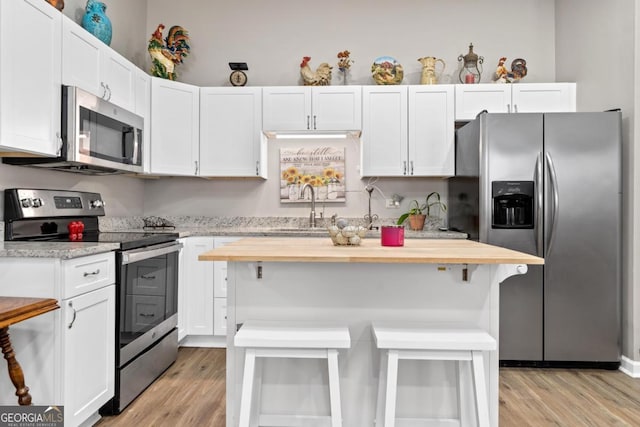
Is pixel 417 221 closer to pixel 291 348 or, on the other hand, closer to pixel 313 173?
pixel 313 173

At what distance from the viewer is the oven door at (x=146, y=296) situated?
2.27m

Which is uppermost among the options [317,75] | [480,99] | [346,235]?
[317,75]

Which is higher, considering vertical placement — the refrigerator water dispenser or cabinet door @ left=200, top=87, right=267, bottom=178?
cabinet door @ left=200, top=87, right=267, bottom=178

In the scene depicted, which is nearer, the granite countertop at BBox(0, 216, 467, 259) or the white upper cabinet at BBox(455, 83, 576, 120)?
the granite countertop at BBox(0, 216, 467, 259)

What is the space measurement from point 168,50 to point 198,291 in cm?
217

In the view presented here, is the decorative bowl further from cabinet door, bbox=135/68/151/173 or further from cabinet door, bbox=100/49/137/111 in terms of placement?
cabinet door, bbox=135/68/151/173

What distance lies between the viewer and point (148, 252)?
251 cm

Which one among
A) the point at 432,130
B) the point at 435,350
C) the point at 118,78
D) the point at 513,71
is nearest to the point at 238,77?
the point at 118,78

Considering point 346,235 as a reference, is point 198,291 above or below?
below

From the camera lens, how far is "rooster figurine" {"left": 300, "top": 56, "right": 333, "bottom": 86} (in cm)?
370


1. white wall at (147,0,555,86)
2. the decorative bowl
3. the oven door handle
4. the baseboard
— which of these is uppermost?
white wall at (147,0,555,86)

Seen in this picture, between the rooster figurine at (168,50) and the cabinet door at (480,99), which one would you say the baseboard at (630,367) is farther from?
the rooster figurine at (168,50)

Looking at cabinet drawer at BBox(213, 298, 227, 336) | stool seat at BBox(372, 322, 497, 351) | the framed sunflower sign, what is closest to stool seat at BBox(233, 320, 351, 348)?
stool seat at BBox(372, 322, 497, 351)

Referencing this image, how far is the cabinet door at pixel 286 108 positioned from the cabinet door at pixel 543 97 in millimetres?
1830
